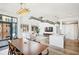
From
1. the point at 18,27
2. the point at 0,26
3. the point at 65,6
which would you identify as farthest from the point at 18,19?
the point at 65,6

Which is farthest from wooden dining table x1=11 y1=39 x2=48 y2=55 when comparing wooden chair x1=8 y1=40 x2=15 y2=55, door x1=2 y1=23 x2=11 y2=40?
door x1=2 y1=23 x2=11 y2=40

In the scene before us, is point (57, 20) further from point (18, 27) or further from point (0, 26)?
point (0, 26)

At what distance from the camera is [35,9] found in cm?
304

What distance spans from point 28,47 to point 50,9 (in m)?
0.93

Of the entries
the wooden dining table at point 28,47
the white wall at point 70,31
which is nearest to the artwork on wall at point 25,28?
the wooden dining table at point 28,47

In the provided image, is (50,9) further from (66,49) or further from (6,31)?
→ (6,31)

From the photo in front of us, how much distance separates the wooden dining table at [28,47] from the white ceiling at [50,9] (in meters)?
0.60

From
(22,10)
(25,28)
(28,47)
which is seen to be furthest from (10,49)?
(22,10)

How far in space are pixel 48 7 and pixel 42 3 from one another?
153 millimetres

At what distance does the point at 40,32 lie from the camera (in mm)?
3061

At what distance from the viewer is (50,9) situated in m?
3.03

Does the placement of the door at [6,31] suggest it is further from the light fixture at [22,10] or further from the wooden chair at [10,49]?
the light fixture at [22,10]

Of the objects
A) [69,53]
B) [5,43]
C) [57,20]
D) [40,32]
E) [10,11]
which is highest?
[10,11]

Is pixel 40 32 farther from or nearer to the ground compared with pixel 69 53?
farther from the ground
